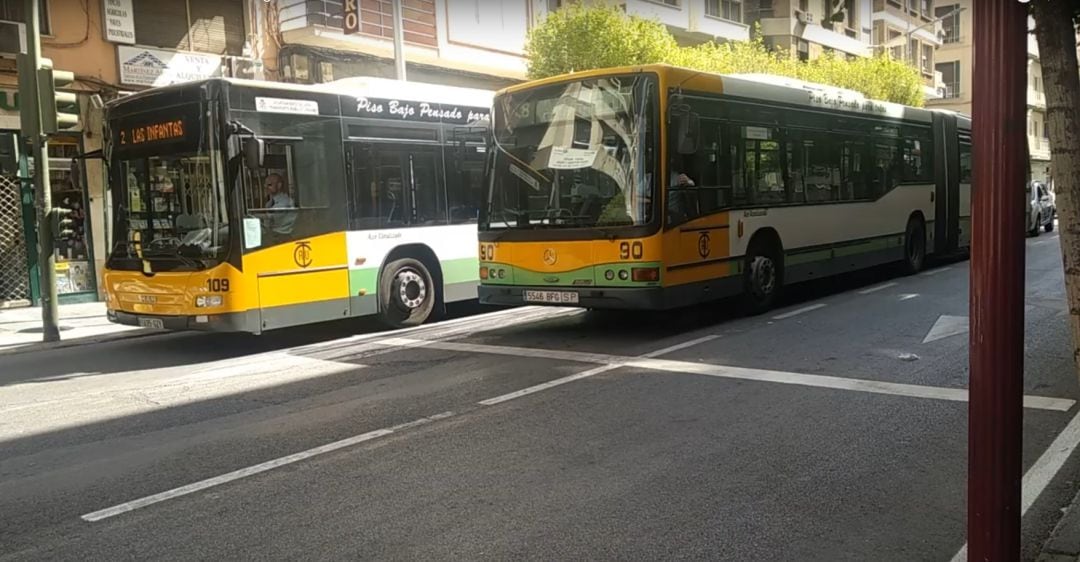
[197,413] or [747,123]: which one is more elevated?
[747,123]

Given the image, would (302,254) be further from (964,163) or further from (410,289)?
(964,163)

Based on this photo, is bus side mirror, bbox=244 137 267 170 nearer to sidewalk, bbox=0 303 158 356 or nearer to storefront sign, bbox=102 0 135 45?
sidewalk, bbox=0 303 158 356

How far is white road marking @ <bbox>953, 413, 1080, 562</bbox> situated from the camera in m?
4.81

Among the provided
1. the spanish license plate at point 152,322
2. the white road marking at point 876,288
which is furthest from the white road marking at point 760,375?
the white road marking at point 876,288

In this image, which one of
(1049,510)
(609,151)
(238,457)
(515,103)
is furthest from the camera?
(515,103)

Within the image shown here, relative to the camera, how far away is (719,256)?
10781 millimetres

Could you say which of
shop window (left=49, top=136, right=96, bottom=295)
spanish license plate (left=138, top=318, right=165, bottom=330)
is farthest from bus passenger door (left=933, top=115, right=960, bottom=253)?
shop window (left=49, top=136, right=96, bottom=295)

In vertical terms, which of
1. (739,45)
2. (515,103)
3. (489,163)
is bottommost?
(489,163)

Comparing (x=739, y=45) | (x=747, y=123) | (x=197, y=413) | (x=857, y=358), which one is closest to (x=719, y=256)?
(x=747, y=123)

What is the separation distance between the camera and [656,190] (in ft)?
31.7

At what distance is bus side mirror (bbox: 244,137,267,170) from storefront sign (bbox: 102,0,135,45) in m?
8.64

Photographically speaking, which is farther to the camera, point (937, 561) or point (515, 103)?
point (515, 103)

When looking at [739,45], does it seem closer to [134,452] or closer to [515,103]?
[515,103]

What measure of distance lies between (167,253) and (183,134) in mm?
1351
